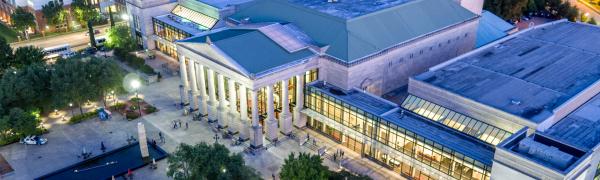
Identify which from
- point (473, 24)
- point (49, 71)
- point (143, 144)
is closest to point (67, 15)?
point (49, 71)

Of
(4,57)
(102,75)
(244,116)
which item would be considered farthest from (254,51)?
(4,57)

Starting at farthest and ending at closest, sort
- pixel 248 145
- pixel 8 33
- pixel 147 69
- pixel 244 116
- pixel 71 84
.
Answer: pixel 8 33 → pixel 147 69 → pixel 71 84 → pixel 248 145 → pixel 244 116

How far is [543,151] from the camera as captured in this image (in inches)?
2275

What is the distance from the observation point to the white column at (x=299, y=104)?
83.1 m

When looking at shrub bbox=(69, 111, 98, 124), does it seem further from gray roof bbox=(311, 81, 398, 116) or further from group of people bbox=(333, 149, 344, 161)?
group of people bbox=(333, 149, 344, 161)

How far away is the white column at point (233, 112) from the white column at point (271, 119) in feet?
17.8

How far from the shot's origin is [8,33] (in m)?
135

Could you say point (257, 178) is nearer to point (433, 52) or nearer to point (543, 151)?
point (543, 151)

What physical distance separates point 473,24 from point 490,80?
29039mm

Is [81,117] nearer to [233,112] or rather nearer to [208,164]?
[233,112]

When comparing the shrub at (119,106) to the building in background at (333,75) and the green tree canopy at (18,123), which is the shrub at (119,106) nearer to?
the building in background at (333,75)

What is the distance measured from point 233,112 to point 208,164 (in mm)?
22739

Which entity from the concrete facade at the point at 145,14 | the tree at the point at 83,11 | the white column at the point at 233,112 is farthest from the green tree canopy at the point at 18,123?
the tree at the point at 83,11

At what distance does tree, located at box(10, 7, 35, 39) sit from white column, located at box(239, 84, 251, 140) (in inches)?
2947
